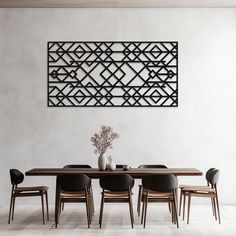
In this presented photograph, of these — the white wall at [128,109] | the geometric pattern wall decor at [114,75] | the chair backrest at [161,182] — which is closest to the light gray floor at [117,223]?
the chair backrest at [161,182]

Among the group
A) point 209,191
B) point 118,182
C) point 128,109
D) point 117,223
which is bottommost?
point 117,223

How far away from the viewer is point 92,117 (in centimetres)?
690

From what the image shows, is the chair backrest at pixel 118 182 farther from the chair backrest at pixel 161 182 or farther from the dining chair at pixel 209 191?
the dining chair at pixel 209 191

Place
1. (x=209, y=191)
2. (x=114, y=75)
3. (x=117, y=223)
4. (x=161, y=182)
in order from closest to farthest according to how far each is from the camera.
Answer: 1. (x=161, y=182)
2. (x=117, y=223)
3. (x=209, y=191)
4. (x=114, y=75)

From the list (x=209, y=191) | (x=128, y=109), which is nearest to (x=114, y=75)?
(x=128, y=109)

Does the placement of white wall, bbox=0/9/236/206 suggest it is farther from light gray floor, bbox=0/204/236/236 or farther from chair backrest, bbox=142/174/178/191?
chair backrest, bbox=142/174/178/191

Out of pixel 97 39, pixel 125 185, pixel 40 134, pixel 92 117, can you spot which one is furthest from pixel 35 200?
pixel 97 39

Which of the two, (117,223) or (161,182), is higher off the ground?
(161,182)

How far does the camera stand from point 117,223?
5340 millimetres

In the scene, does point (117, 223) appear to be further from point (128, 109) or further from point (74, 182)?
point (128, 109)

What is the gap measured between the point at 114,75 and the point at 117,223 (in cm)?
251

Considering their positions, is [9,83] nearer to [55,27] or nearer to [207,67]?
[55,27]

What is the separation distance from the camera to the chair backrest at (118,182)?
5.09 metres

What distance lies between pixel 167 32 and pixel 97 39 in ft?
3.69
